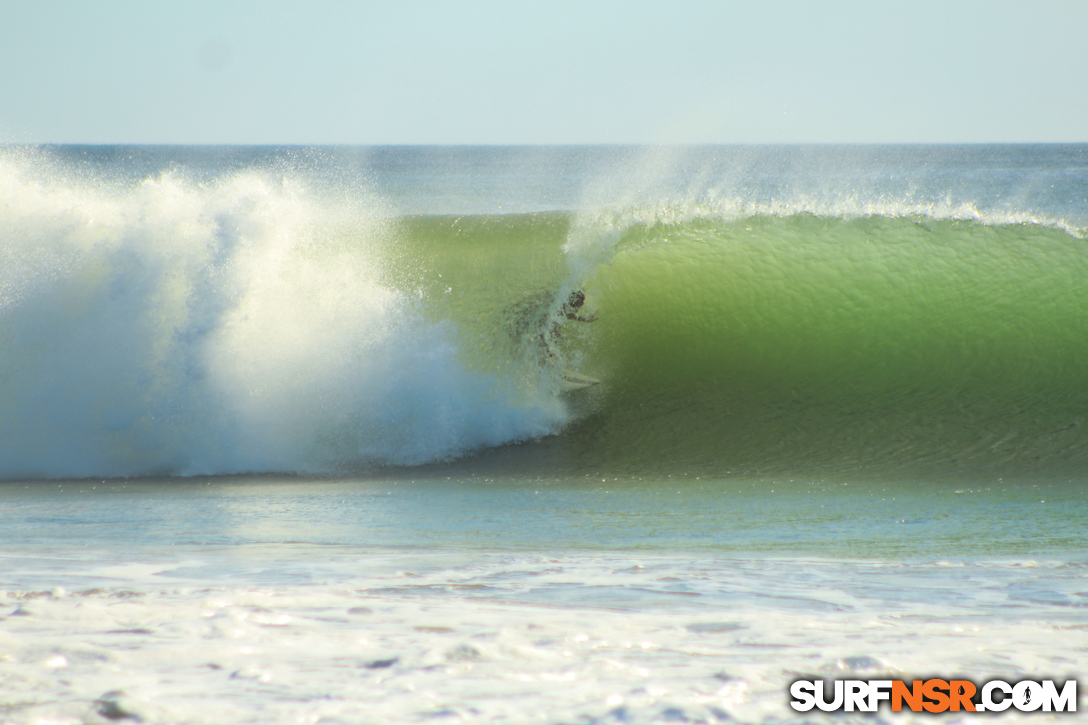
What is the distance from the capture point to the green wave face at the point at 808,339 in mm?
5184

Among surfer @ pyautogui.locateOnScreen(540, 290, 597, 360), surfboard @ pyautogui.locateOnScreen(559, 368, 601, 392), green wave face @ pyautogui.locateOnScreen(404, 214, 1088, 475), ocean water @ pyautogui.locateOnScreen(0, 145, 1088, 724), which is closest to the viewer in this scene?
ocean water @ pyautogui.locateOnScreen(0, 145, 1088, 724)

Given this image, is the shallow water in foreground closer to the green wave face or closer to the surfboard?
the green wave face

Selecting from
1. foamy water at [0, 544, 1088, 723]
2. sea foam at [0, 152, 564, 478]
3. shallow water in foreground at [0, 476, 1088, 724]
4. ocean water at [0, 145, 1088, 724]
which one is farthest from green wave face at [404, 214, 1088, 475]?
foamy water at [0, 544, 1088, 723]

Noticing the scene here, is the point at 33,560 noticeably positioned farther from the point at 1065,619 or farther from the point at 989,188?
the point at 989,188

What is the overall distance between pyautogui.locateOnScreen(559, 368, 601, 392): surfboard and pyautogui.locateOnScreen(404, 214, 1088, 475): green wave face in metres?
0.07

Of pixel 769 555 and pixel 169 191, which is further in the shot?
pixel 169 191

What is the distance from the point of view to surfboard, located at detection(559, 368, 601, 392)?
232 inches

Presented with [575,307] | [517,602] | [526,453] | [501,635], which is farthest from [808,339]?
[501,635]

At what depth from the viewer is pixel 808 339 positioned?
640 centimetres

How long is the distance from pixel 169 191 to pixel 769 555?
15.3ft

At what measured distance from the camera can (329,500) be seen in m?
4.24

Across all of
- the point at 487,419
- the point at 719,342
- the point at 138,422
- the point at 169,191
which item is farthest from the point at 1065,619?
the point at 169,191

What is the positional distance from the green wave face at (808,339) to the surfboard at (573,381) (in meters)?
0.07

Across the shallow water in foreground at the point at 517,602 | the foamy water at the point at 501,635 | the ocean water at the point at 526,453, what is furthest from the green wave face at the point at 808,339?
the foamy water at the point at 501,635
